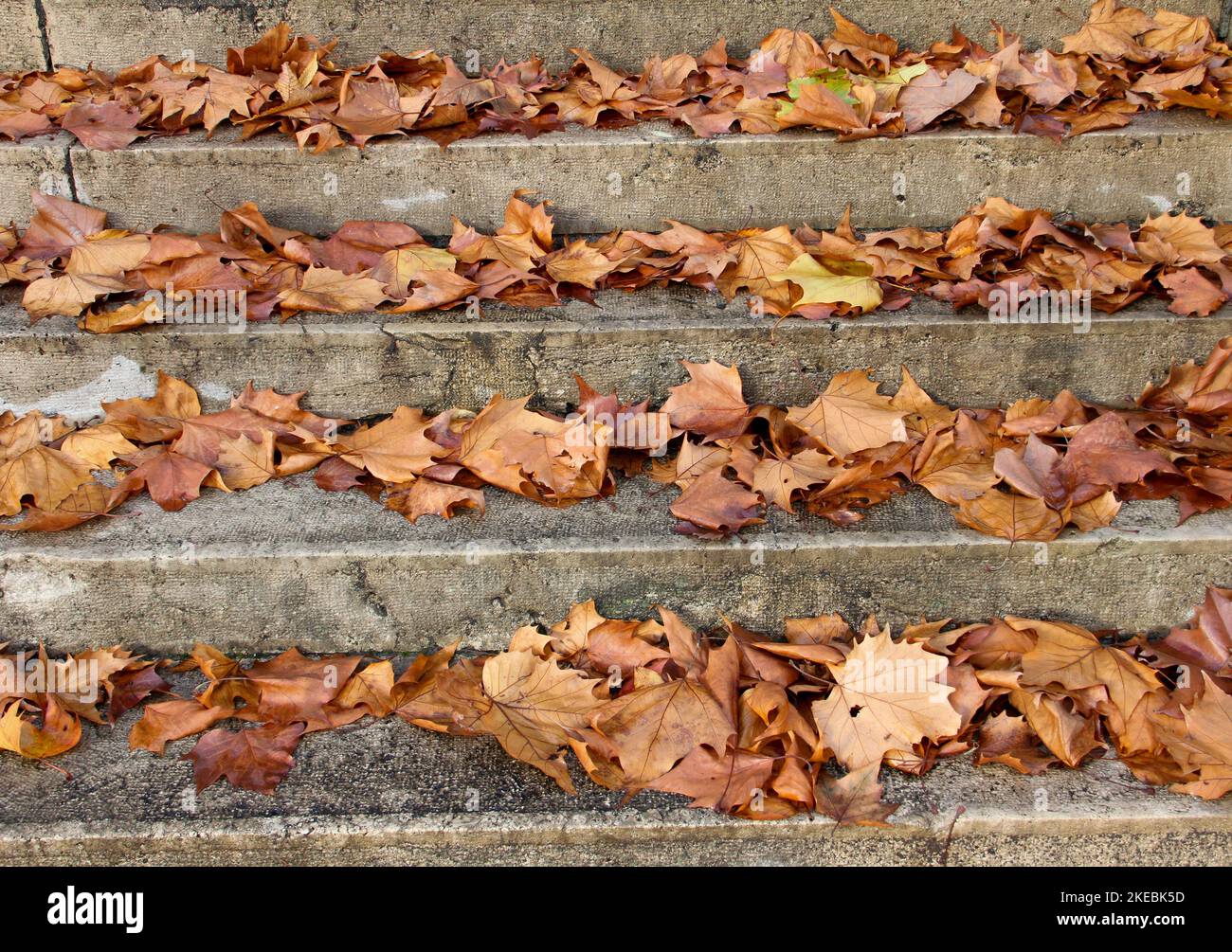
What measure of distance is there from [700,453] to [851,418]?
15.1 inches

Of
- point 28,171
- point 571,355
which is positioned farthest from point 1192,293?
point 28,171

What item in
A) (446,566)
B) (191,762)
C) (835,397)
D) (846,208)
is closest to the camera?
(191,762)

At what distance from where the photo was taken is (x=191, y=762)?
80.1 inches

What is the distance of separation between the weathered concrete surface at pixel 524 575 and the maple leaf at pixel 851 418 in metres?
0.19

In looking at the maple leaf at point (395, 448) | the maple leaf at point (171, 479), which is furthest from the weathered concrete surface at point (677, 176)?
the maple leaf at point (171, 479)

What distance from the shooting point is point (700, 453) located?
2381mm

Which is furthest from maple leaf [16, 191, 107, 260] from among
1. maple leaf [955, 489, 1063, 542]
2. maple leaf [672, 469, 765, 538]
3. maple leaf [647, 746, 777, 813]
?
maple leaf [955, 489, 1063, 542]

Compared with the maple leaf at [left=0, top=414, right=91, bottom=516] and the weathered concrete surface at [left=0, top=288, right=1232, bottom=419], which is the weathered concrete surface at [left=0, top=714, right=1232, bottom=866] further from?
the weathered concrete surface at [left=0, top=288, right=1232, bottom=419]

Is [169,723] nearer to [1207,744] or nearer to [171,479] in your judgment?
[171,479]

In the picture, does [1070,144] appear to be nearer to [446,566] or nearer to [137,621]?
[446,566]

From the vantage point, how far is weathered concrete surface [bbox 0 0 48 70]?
2955 millimetres

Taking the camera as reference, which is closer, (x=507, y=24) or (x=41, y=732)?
(x=41, y=732)

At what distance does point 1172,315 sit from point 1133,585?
759 millimetres

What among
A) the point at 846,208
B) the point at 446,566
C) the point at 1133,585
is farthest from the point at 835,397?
the point at 446,566
